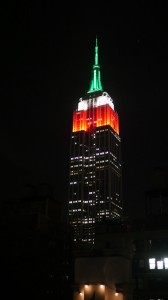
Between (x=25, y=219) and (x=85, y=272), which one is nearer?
(x=85, y=272)

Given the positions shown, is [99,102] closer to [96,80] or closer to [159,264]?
[96,80]

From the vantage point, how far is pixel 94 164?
553 feet

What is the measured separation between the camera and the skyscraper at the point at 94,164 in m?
160

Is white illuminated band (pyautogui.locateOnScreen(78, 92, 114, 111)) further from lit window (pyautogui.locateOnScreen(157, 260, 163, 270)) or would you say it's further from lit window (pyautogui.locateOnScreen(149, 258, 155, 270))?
lit window (pyautogui.locateOnScreen(157, 260, 163, 270))

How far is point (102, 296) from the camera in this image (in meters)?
51.1

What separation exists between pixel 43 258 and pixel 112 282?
761 inches

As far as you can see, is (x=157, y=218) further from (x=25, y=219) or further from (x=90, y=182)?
(x=90, y=182)

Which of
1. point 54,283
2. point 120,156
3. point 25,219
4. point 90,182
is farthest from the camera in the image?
point 120,156

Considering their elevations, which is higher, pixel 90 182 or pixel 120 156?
pixel 120 156

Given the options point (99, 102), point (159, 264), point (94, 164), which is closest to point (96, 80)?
point (99, 102)

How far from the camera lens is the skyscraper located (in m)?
160

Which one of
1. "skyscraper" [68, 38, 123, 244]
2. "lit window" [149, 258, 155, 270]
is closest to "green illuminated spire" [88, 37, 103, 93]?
"skyscraper" [68, 38, 123, 244]

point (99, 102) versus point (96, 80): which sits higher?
point (96, 80)

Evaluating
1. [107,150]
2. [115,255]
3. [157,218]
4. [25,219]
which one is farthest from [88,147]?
[115,255]
